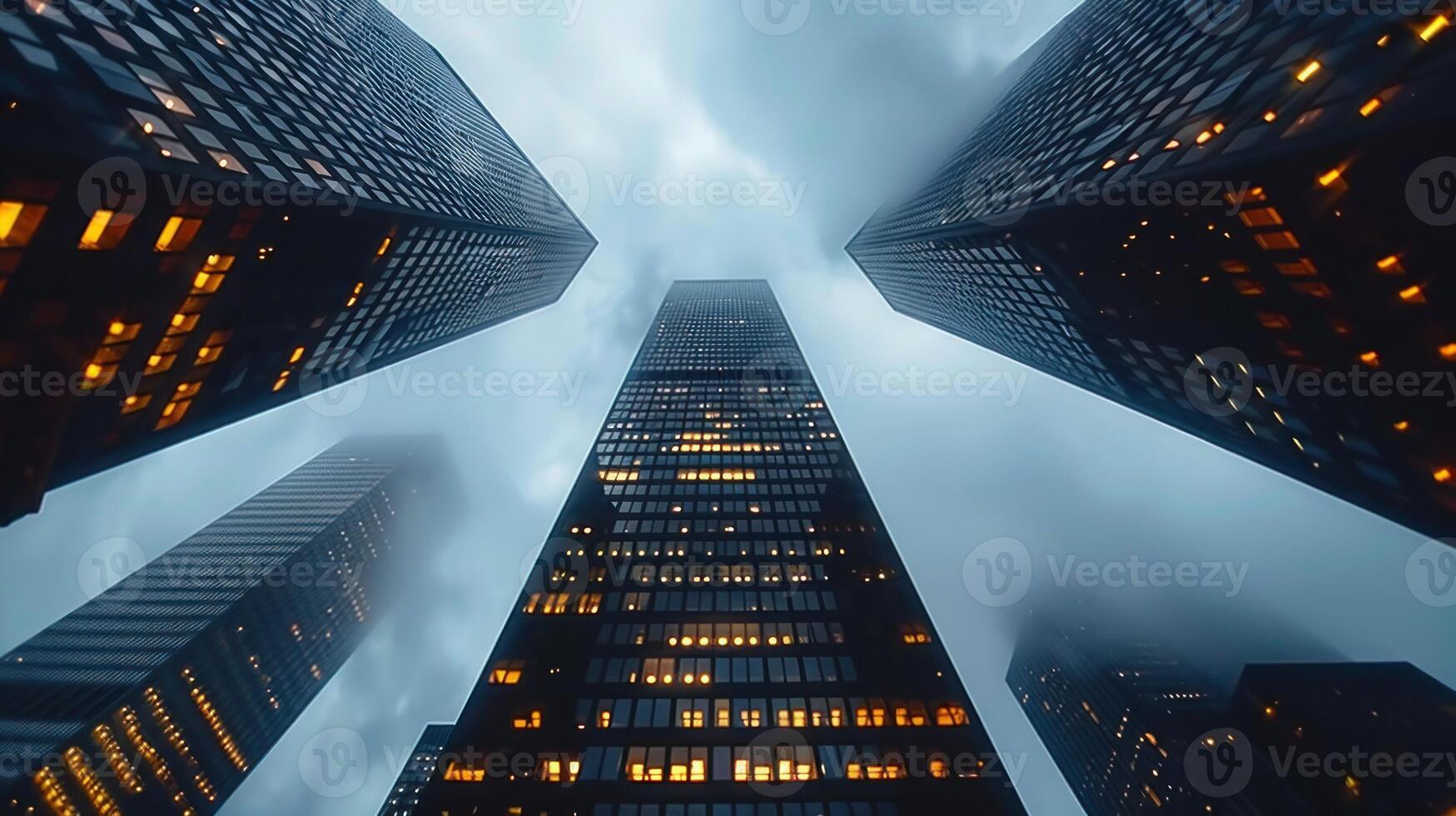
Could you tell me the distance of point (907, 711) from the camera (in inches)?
1547

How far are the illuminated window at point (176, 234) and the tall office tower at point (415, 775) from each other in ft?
429

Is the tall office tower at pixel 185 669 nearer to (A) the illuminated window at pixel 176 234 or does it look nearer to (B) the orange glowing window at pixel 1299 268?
(A) the illuminated window at pixel 176 234

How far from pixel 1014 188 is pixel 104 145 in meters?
54.0

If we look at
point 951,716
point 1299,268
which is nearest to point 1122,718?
point 951,716

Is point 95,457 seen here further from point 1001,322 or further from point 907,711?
point 1001,322

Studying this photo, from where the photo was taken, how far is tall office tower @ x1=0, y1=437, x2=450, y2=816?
93.2 metres

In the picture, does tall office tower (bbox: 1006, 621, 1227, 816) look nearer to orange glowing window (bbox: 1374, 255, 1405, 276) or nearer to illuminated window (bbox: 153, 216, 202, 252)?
orange glowing window (bbox: 1374, 255, 1405, 276)

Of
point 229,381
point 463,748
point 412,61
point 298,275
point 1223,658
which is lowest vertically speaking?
point 1223,658

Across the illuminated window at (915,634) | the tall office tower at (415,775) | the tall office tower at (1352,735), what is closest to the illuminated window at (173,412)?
the illuminated window at (915,634)

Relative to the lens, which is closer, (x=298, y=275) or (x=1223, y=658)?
(x=298, y=275)

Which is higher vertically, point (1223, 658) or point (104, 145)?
point (104, 145)

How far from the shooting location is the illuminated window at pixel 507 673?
4247 cm

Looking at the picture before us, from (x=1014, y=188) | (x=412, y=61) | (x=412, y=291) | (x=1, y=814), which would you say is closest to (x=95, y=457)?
(x=412, y=291)

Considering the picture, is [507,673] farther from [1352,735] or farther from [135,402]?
[1352,735]
